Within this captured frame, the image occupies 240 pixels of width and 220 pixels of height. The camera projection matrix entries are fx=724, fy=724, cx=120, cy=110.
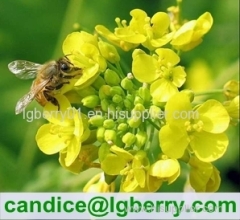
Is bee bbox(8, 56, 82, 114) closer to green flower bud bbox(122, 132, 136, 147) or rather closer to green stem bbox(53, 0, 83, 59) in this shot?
green flower bud bbox(122, 132, 136, 147)

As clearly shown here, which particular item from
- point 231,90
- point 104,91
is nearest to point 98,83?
point 104,91

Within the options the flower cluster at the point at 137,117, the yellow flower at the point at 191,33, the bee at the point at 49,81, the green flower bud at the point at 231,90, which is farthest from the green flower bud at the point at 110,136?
the green flower bud at the point at 231,90

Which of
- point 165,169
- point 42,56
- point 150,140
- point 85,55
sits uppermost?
point 42,56

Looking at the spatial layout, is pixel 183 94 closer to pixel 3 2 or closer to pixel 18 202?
pixel 18 202

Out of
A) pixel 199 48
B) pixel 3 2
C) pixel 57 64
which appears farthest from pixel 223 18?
pixel 57 64

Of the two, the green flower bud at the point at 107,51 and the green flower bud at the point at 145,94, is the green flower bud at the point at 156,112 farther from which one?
the green flower bud at the point at 107,51

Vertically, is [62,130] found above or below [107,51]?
below

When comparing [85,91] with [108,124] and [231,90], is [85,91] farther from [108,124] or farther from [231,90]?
[231,90]
